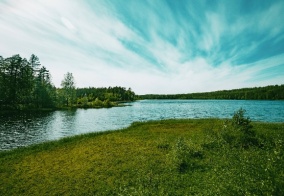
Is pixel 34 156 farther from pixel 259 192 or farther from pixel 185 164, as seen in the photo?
pixel 259 192

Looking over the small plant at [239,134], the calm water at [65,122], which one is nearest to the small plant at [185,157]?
the small plant at [239,134]

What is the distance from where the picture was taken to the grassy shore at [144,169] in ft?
28.5

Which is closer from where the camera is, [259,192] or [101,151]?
[259,192]

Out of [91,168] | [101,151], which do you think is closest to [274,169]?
[91,168]

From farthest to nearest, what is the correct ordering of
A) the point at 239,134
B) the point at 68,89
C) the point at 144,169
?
the point at 68,89
the point at 239,134
the point at 144,169

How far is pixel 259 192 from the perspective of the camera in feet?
22.0

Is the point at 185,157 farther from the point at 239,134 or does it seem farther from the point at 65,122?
the point at 65,122

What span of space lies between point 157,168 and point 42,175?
8.38m

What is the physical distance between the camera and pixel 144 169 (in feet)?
47.4

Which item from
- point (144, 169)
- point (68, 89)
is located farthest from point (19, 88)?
point (144, 169)

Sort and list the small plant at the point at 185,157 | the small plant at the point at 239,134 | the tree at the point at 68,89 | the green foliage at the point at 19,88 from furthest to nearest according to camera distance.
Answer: the tree at the point at 68,89 → the green foliage at the point at 19,88 → the small plant at the point at 239,134 → the small plant at the point at 185,157

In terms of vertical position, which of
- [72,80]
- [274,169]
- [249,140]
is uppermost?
[72,80]

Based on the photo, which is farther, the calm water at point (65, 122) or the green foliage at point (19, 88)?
the green foliage at point (19, 88)

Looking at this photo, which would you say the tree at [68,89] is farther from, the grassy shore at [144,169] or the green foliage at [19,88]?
the grassy shore at [144,169]
